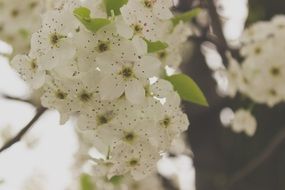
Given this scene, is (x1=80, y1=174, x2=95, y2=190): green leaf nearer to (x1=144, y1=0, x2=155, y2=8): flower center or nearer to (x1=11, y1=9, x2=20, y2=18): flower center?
(x1=11, y1=9, x2=20, y2=18): flower center

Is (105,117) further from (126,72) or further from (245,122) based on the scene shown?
(245,122)

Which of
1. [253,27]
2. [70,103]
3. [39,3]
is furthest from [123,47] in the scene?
[253,27]

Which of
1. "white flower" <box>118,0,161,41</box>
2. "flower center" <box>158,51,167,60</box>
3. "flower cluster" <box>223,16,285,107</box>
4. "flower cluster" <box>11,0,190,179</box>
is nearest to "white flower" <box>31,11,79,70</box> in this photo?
"flower cluster" <box>11,0,190,179</box>

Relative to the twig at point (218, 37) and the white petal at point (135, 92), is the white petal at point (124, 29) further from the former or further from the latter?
the twig at point (218, 37)

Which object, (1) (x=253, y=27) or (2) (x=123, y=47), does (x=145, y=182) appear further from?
(2) (x=123, y=47)

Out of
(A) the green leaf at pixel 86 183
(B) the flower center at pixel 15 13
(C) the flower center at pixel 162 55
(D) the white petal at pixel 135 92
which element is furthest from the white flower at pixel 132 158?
(B) the flower center at pixel 15 13

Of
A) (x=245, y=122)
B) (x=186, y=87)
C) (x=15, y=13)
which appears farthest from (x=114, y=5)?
(x=245, y=122)
